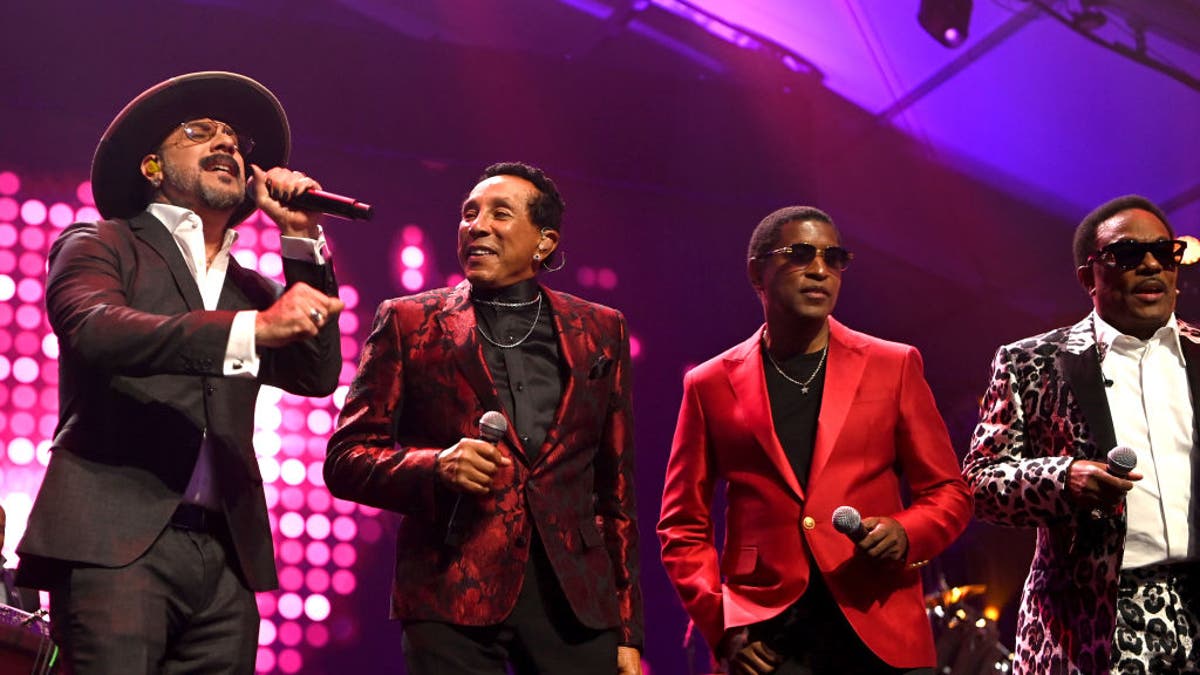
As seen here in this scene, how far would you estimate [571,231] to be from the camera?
6855 mm

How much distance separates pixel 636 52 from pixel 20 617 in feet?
13.3

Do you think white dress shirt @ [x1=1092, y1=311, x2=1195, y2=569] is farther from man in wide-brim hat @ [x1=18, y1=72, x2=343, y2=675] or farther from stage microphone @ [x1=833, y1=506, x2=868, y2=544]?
man in wide-brim hat @ [x1=18, y1=72, x2=343, y2=675]

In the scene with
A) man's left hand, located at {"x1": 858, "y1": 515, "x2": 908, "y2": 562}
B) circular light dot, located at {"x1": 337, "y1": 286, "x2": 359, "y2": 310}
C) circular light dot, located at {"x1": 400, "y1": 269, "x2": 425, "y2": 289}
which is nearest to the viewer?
man's left hand, located at {"x1": 858, "y1": 515, "x2": 908, "y2": 562}

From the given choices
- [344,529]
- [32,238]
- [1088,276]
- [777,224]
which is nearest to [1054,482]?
[1088,276]

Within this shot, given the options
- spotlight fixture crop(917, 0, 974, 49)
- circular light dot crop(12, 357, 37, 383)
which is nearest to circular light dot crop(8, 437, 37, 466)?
circular light dot crop(12, 357, 37, 383)

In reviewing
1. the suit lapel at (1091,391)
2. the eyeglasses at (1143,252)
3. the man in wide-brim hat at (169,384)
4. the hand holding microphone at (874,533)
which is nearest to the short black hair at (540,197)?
the man in wide-brim hat at (169,384)

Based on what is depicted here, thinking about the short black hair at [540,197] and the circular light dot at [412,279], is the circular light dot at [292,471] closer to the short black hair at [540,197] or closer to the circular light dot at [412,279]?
the circular light dot at [412,279]

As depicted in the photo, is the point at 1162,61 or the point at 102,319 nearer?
the point at 102,319

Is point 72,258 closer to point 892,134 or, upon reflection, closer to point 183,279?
point 183,279

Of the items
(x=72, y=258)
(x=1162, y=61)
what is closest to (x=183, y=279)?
(x=72, y=258)

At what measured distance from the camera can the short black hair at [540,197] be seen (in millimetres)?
3371

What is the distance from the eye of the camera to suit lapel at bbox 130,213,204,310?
9.22 feet

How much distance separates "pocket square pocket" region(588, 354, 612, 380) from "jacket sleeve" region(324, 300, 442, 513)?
1.51 feet

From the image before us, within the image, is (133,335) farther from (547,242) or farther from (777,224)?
(777,224)
